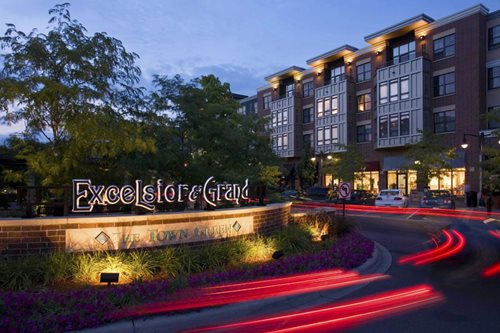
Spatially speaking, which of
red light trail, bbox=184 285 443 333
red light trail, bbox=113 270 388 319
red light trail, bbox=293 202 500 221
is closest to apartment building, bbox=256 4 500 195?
red light trail, bbox=293 202 500 221

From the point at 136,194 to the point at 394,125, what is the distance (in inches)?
1440

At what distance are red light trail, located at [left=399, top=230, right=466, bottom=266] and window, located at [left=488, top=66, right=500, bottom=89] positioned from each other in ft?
84.2

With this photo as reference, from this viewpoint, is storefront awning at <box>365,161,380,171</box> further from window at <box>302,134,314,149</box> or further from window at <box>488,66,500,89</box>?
window at <box>488,66,500,89</box>

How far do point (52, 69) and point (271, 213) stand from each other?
6204mm

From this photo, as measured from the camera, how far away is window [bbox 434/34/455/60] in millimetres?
37531

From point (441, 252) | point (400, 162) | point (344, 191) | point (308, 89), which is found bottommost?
point (441, 252)

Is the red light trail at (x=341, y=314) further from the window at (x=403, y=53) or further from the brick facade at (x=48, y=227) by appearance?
the window at (x=403, y=53)

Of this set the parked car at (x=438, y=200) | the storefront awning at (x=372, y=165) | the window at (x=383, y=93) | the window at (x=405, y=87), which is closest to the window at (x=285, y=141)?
the storefront awning at (x=372, y=165)

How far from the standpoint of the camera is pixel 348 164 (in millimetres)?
40844

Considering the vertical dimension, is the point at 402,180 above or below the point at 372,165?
below

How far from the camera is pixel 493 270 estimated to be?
9609mm

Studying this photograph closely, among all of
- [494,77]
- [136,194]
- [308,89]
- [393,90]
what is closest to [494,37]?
[494,77]

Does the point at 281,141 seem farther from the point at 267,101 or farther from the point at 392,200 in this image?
the point at 392,200

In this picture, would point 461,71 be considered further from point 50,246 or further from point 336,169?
point 50,246
